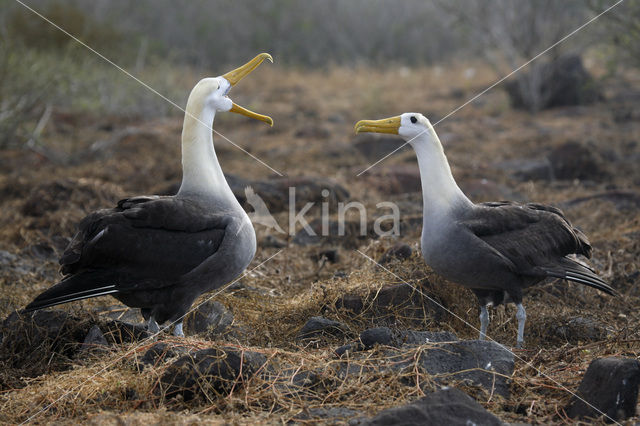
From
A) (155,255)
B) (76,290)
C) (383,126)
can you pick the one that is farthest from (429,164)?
(76,290)

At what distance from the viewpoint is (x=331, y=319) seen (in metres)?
4.87

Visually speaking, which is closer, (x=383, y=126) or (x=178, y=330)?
(x=178, y=330)

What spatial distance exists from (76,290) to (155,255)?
51cm

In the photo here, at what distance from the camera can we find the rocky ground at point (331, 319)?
11.5 feet

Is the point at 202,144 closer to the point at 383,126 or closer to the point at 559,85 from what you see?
the point at 383,126

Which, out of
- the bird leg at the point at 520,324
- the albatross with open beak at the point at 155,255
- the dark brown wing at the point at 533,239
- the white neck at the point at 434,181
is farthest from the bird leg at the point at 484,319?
the albatross with open beak at the point at 155,255

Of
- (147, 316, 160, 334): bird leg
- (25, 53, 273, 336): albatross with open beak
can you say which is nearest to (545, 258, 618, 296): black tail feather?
(25, 53, 273, 336): albatross with open beak

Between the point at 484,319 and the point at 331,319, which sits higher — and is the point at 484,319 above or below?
above

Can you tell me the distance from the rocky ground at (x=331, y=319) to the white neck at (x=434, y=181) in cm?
60

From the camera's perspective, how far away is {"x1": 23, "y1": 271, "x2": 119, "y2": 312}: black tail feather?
4.27 metres

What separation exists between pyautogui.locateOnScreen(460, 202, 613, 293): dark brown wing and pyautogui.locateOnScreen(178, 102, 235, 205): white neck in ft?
5.62

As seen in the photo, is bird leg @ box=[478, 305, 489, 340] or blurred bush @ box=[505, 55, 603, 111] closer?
bird leg @ box=[478, 305, 489, 340]

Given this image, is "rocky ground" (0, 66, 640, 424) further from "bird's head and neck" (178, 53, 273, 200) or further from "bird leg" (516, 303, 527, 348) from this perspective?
"bird's head and neck" (178, 53, 273, 200)

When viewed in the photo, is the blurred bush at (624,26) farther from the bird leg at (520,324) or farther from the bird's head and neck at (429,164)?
the bird leg at (520,324)
